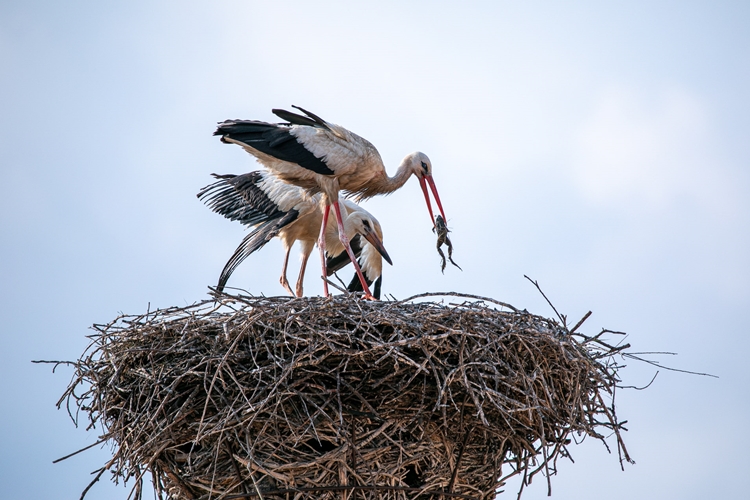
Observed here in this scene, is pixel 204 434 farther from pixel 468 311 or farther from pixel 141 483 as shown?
pixel 468 311

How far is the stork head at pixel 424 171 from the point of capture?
8367mm

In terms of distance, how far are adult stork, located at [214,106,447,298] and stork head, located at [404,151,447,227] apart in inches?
12.5

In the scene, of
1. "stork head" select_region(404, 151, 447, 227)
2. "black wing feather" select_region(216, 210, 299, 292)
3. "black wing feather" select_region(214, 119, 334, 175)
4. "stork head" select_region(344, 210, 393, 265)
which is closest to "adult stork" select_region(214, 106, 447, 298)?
"black wing feather" select_region(214, 119, 334, 175)

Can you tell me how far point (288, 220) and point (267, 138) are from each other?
1505 mm

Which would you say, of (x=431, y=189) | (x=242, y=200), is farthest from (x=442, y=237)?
(x=242, y=200)

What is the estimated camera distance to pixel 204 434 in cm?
482

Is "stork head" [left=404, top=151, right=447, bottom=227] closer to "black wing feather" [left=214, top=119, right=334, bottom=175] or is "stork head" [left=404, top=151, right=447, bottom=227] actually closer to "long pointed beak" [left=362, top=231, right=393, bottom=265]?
"long pointed beak" [left=362, top=231, right=393, bottom=265]

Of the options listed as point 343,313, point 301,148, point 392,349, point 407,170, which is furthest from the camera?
point 407,170

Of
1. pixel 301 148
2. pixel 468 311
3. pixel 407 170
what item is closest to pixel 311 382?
pixel 468 311

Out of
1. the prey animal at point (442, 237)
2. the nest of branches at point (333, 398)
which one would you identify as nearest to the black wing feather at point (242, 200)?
the prey animal at point (442, 237)

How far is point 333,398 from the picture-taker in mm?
4895

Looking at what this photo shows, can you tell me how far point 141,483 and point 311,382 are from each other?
1064 millimetres

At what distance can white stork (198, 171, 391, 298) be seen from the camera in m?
8.52

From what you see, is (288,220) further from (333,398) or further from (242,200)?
(333,398)
